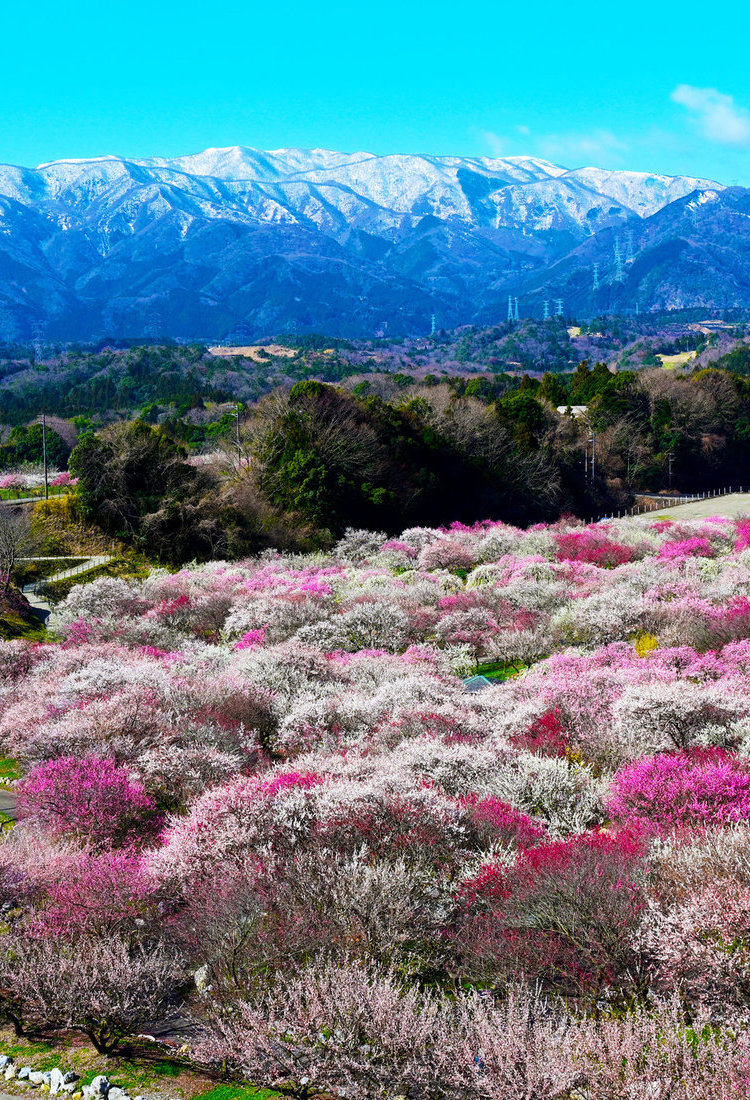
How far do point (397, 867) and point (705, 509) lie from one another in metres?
48.2

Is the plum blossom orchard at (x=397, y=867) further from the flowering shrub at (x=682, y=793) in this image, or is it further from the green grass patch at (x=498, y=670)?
the green grass patch at (x=498, y=670)

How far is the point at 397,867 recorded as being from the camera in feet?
26.6

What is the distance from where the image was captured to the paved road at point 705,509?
48.5 m

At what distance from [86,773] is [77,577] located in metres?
22.9

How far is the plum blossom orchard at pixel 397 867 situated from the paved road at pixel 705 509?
31887mm

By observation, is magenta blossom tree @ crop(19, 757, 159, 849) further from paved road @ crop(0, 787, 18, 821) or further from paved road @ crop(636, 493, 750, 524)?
paved road @ crop(636, 493, 750, 524)

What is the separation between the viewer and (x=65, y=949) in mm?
7836

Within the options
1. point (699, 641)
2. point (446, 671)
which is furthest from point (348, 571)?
point (699, 641)

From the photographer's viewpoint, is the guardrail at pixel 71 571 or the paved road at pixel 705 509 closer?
the guardrail at pixel 71 571

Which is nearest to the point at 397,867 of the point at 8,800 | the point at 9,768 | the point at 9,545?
the point at 8,800

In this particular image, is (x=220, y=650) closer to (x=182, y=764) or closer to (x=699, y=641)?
(x=182, y=764)

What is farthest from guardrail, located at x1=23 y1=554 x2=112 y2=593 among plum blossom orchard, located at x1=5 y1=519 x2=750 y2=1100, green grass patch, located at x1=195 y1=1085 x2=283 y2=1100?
green grass patch, located at x1=195 y1=1085 x2=283 y2=1100

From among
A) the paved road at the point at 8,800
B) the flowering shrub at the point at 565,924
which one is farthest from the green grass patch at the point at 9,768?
the flowering shrub at the point at 565,924

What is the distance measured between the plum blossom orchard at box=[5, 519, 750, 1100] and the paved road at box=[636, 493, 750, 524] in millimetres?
31887
